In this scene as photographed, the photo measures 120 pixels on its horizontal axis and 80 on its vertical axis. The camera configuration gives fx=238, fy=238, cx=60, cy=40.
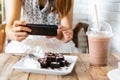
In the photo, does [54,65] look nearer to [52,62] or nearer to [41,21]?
[52,62]

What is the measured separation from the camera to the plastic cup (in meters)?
0.89

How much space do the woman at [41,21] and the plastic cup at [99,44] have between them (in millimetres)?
236

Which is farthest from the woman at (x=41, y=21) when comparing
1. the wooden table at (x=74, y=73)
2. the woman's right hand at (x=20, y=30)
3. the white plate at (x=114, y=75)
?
the white plate at (x=114, y=75)

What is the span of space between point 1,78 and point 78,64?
32 cm

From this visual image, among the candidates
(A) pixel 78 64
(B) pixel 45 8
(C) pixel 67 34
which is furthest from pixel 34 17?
(A) pixel 78 64

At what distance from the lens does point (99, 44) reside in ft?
2.93

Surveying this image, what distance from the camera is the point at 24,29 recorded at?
103 cm

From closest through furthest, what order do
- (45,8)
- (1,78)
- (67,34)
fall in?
(1,78), (67,34), (45,8)

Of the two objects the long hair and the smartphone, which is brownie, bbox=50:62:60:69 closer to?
the smartphone

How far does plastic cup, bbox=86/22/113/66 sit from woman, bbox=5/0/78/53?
0.24 metres

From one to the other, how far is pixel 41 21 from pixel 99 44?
71 cm

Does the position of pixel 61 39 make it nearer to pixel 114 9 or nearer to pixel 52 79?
pixel 114 9

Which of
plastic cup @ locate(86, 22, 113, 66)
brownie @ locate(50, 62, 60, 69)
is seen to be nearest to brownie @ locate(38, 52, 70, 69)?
brownie @ locate(50, 62, 60, 69)

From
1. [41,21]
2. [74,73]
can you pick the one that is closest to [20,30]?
[74,73]
